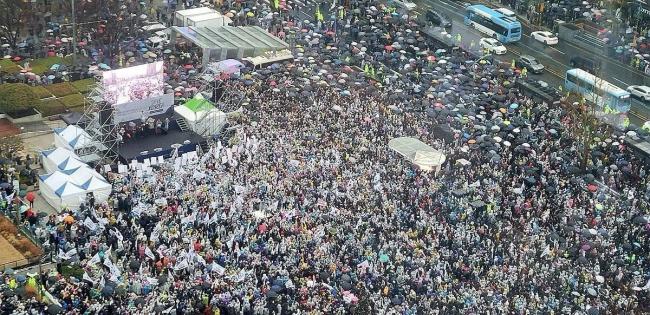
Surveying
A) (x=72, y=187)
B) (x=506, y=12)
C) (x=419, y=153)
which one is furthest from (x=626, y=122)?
(x=72, y=187)

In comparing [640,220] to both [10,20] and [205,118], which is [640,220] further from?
[10,20]

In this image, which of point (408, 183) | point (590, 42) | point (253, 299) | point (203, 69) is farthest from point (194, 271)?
point (590, 42)

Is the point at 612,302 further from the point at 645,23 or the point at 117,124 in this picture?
the point at 645,23

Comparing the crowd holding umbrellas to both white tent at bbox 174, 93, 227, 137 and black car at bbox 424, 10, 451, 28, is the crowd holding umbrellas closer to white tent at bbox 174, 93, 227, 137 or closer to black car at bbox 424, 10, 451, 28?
white tent at bbox 174, 93, 227, 137

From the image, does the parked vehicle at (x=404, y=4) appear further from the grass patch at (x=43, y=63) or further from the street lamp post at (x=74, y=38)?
the grass patch at (x=43, y=63)

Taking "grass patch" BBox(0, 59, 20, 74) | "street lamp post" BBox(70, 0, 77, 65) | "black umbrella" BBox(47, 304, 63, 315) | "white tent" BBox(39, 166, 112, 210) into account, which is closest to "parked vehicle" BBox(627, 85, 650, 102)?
"white tent" BBox(39, 166, 112, 210)
